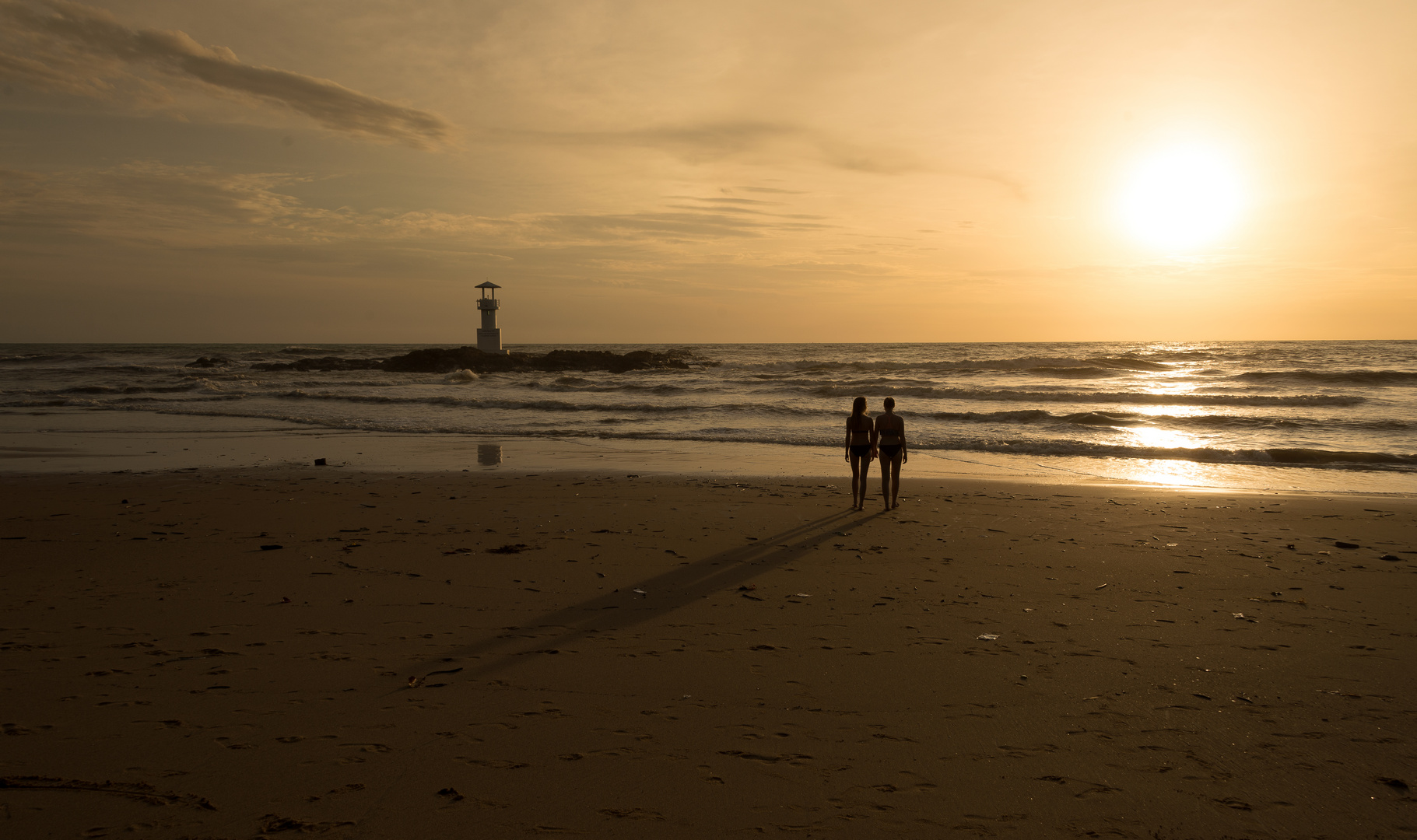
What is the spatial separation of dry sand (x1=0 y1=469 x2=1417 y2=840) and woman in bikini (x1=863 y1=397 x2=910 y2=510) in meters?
1.33

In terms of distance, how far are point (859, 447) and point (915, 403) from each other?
21337mm

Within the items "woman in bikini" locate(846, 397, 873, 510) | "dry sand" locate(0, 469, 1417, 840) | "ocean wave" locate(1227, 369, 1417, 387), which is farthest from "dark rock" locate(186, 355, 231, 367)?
"ocean wave" locate(1227, 369, 1417, 387)

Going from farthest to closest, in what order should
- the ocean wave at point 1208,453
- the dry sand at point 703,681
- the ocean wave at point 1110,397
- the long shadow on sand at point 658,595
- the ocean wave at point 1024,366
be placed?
1. the ocean wave at point 1024,366
2. the ocean wave at point 1110,397
3. the ocean wave at point 1208,453
4. the long shadow on sand at point 658,595
5. the dry sand at point 703,681

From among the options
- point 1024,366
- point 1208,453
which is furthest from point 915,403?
point 1024,366

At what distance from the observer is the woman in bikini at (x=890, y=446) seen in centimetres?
959

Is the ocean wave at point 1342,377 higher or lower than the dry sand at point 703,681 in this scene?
higher

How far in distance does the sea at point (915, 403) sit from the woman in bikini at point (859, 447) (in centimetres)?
624

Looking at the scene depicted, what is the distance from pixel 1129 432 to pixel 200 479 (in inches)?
768

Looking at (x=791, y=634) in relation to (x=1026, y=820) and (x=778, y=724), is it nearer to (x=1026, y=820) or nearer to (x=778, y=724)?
(x=778, y=724)

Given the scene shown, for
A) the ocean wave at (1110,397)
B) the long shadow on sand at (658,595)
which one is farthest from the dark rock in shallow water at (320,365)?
the long shadow on sand at (658,595)

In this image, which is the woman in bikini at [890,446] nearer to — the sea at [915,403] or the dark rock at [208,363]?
the sea at [915,403]

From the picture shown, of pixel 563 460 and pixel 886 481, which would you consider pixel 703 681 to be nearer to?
pixel 886 481

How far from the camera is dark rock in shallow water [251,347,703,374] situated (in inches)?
1998

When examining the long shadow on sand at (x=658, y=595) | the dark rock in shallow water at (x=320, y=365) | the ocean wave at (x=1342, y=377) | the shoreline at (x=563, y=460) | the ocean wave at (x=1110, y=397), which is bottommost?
the long shadow on sand at (x=658, y=595)
